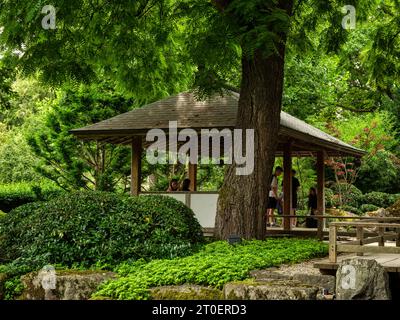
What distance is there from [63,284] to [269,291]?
3172mm

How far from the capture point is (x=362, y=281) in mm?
9250

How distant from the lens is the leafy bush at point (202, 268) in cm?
977

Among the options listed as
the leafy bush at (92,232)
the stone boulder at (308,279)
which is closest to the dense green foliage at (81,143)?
the leafy bush at (92,232)

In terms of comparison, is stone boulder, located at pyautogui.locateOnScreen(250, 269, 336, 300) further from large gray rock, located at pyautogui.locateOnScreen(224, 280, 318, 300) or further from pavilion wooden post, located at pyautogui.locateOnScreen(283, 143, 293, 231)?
pavilion wooden post, located at pyautogui.locateOnScreen(283, 143, 293, 231)

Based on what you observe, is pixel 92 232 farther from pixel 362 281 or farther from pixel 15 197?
pixel 15 197

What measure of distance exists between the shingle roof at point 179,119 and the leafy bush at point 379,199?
511 inches

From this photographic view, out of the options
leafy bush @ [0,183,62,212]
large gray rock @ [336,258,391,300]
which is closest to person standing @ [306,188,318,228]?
leafy bush @ [0,183,62,212]

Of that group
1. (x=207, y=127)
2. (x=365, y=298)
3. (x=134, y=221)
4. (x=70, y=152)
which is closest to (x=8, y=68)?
(x=207, y=127)

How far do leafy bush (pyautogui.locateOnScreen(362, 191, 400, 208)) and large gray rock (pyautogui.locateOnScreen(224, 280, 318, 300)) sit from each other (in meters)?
22.6

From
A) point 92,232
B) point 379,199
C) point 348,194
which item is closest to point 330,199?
point 348,194

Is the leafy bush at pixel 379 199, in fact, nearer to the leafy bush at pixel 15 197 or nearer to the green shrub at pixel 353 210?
the green shrub at pixel 353 210

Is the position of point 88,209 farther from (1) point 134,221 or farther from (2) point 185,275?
(2) point 185,275

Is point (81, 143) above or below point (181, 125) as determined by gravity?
above

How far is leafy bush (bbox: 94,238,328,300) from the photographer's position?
9773 millimetres
